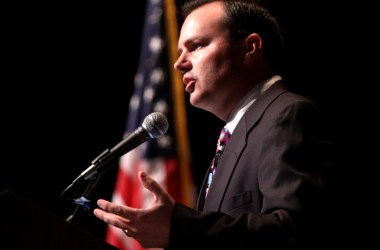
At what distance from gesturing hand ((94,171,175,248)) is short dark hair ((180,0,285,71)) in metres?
0.97

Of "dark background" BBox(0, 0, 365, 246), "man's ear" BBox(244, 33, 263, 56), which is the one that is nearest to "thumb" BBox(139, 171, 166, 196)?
"man's ear" BBox(244, 33, 263, 56)

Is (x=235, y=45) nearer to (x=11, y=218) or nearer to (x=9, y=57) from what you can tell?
(x=11, y=218)

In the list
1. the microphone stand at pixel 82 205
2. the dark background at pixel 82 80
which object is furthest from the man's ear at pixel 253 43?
the dark background at pixel 82 80

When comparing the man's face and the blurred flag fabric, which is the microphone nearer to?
the man's face

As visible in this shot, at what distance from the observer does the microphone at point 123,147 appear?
1.47 metres

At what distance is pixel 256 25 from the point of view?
198 cm

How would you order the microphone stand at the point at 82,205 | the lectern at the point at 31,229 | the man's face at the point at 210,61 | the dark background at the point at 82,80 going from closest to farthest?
the lectern at the point at 31,229 → the microphone stand at the point at 82,205 → the man's face at the point at 210,61 → the dark background at the point at 82,80

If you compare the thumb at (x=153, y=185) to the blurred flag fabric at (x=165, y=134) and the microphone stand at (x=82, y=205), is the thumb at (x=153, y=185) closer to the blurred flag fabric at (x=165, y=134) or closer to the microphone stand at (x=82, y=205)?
the microphone stand at (x=82, y=205)

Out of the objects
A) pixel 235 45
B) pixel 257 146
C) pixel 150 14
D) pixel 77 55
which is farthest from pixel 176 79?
pixel 257 146

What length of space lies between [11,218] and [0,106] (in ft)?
9.85

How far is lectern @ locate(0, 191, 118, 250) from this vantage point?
3.54ft

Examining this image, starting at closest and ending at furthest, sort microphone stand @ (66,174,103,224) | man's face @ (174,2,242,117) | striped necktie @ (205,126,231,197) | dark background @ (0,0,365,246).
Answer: microphone stand @ (66,174,103,224) < striped necktie @ (205,126,231,197) < man's face @ (174,2,242,117) < dark background @ (0,0,365,246)

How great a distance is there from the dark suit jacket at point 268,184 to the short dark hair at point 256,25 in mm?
395

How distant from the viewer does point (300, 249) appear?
A: 1.16m
